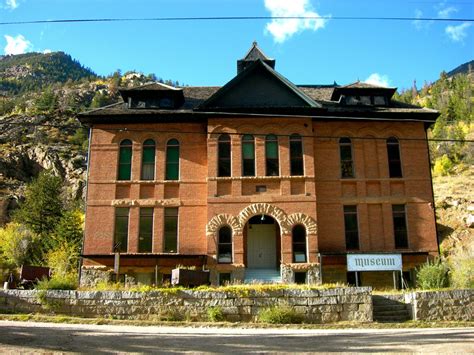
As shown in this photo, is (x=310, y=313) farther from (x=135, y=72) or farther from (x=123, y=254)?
(x=135, y=72)

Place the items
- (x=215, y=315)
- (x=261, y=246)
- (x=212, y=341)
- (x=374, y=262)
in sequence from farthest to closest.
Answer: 1. (x=261, y=246)
2. (x=374, y=262)
3. (x=215, y=315)
4. (x=212, y=341)

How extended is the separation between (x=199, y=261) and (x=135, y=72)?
159m

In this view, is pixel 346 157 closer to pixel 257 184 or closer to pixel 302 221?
pixel 302 221

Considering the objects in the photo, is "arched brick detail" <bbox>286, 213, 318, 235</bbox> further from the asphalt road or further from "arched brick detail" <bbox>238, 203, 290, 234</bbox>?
the asphalt road

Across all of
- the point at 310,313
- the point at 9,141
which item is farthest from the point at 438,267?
the point at 9,141

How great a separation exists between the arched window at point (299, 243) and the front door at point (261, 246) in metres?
1.98

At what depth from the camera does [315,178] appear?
26.8 metres

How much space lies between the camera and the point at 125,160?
27359 millimetres

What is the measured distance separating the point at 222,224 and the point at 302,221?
4.24 meters

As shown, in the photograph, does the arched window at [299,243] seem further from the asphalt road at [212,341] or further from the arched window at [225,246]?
the asphalt road at [212,341]

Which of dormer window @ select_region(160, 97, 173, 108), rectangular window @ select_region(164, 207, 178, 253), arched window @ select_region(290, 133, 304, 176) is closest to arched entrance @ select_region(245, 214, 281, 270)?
arched window @ select_region(290, 133, 304, 176)

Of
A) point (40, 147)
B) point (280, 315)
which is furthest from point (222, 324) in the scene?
point (40, 147)

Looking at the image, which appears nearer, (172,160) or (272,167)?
(272,167)

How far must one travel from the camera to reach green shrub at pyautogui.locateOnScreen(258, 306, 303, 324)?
1616 cm
